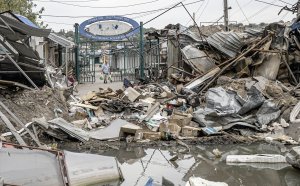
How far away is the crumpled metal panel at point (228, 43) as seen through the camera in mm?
15945

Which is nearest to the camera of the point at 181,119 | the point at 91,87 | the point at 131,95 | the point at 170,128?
the point at 170,128

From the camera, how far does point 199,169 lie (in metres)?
7.69

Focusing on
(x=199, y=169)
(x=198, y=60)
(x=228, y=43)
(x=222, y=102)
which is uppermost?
(x=228, y=43)

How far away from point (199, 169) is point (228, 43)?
365 inches

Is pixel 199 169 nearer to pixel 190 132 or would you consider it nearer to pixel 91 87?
pixel 190 132

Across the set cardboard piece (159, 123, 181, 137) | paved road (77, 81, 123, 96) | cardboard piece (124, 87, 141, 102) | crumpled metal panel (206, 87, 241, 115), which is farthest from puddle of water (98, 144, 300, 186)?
paved road (77, 81, 123, 96)

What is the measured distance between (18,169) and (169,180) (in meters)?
2.58

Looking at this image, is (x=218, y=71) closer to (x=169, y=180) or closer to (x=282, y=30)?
(x=282, y=30)

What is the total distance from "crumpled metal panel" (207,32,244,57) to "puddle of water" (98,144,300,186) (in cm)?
725

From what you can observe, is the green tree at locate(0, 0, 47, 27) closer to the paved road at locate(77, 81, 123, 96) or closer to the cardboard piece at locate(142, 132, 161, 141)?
the paved road at locate(77, 81, 123, 96)

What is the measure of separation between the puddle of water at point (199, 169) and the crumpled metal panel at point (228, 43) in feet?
23.8

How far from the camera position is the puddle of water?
695 centimetres

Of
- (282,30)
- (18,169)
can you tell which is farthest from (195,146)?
(282,30)

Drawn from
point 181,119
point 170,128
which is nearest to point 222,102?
point 181,119
